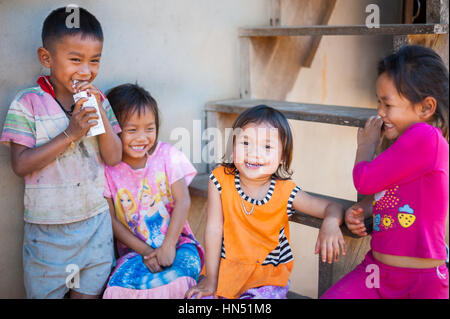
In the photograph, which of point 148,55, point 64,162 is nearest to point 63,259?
point 64,162

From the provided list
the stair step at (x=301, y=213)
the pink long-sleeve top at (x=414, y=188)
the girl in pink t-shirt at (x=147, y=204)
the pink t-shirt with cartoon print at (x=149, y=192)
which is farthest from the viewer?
the pink t-shirt with cartoon print at (x=149, y=192)

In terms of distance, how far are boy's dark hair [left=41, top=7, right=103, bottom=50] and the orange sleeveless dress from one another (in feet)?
2.68

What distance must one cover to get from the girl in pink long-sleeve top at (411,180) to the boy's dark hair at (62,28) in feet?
3.78

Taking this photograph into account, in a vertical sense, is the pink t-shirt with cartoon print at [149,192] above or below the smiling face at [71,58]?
below

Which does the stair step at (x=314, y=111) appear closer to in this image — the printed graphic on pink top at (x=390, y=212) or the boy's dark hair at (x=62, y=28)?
the printed graphic on pink top at (x=390, y=212)

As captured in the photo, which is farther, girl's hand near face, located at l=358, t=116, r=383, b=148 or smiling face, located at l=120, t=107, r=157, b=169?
smiling face, located at l=120, t=107, r=157, b=169

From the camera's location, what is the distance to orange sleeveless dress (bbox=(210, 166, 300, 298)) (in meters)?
1.88

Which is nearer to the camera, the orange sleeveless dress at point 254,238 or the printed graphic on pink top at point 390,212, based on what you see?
the printed graphic on pink top at point 390,212

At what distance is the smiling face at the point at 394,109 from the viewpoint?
1634mm

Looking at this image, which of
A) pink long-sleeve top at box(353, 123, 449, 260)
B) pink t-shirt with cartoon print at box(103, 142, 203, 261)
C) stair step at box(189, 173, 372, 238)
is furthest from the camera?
pink t-shirt with cartoon print at box(103, 142, 203, 261)

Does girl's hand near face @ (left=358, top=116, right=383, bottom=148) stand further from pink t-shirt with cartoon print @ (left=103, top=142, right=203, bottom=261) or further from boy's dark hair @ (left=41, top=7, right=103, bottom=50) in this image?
boy's dark hair @ (left=41, top=7, right=103, bottom=50)

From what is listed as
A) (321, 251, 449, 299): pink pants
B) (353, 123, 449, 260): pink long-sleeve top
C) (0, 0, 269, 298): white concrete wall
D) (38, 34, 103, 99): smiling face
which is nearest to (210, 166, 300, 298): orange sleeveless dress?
(321, 251, 449, 299): pink pants

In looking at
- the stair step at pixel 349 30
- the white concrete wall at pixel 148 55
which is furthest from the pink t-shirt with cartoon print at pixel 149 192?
the stair step at pixel 349 30

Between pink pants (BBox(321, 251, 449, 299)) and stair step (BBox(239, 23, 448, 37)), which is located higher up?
stair step (BBox(239, 23, 448, 37))
